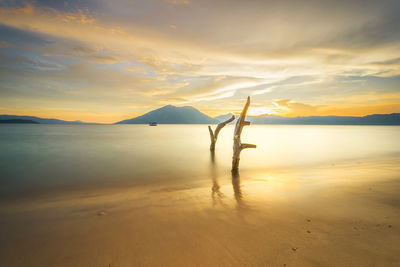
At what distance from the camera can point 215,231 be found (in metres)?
4.40

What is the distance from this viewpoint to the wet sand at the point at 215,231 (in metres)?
3.43

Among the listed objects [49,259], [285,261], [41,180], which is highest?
[285,261]

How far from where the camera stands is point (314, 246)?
11.8 ft

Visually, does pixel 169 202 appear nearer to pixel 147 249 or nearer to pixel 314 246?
pixel 147 249

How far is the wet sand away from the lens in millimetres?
3430

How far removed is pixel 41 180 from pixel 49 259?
10.8 m

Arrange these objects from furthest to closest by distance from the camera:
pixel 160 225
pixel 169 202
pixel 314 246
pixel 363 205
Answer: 1. pixel 169 202
2. pixel 363 205
3. pixel 160 225
4. pixel 314 246

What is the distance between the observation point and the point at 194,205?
636cm

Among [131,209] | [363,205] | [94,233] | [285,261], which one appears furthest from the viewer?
[131,209]

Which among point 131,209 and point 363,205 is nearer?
point 363,205

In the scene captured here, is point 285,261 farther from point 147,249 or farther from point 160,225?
point 160,225

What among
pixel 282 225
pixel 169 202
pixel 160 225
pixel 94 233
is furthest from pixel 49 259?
pixel 282 225

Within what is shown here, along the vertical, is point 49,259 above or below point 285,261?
below

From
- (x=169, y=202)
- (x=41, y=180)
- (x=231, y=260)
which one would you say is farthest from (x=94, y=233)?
(x=41, y=180)
